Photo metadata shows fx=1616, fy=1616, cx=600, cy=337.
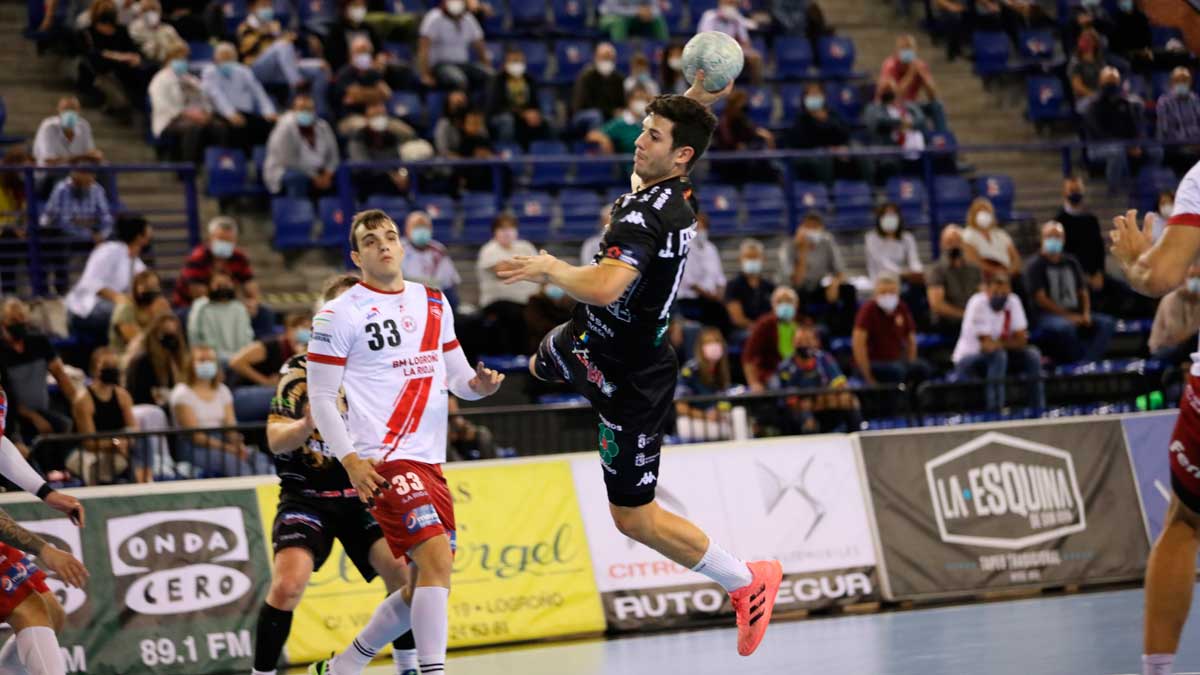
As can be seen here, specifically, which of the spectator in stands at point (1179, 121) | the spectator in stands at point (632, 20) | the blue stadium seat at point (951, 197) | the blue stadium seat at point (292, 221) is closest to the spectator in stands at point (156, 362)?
the blue stadium seat at point (292, 221)

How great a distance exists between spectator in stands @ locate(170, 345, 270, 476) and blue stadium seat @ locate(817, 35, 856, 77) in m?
12.8

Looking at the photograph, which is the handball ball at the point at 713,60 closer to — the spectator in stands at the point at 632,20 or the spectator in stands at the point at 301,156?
the spectator in stands at the point at 301,156

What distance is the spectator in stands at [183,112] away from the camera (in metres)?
18.3

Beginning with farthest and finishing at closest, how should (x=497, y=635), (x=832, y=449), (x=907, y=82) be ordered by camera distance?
(x=907, y=82) → (x=832, y=449) → (x=497, y=635)

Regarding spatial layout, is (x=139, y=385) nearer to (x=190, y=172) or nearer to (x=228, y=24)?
(x=190, y=172)

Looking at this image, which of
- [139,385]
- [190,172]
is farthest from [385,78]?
[139,385]

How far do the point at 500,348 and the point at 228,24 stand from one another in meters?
7.11

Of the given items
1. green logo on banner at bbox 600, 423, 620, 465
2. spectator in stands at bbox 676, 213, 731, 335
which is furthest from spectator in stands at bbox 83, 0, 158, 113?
green logo on banner at bbox 600, 423, 620, 465

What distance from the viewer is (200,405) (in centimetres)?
1355

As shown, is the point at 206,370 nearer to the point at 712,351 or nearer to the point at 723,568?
the point at 712,351

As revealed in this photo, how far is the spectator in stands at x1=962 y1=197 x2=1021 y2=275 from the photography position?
18672mm

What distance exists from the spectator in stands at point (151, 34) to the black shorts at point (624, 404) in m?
12.8

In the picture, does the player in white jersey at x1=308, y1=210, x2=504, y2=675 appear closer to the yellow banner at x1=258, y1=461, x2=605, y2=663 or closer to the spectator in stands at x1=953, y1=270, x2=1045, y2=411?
the yellow banner at x1=258, y1=461, x2=605, y2=663

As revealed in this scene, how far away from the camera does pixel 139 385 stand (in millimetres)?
14047
